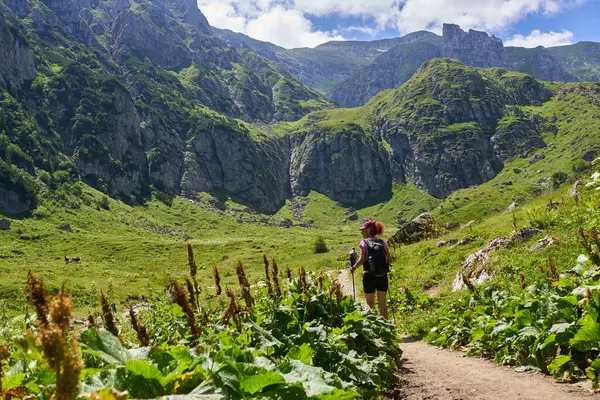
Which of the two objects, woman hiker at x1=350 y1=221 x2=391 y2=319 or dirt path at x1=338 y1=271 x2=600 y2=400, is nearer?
dirt path at x1=338 y1=271 x2=600 y2=400

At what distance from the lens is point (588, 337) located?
6.52 meters

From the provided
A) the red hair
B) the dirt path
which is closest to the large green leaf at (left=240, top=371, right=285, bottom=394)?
the dirt path

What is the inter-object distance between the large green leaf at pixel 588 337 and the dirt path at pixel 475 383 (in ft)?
2.20

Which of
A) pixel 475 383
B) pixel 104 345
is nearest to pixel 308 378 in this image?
pixel 104 345

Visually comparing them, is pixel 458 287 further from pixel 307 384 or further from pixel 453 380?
pixel 307 384

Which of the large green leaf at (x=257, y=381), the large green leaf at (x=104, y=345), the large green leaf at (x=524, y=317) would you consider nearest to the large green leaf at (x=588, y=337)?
the large green leaf at (x=524, y=317)

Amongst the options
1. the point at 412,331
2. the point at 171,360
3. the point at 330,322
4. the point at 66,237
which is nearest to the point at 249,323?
the point at 171,360

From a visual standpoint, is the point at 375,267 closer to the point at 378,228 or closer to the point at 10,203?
the point at 378,228

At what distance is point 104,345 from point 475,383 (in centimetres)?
650

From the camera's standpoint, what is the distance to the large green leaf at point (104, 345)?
3209mm

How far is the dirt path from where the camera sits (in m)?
6.68

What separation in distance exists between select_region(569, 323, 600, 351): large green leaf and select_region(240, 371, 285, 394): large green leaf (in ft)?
18.9

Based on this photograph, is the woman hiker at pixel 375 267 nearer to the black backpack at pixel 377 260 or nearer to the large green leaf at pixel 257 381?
the black backpack at pixel 377 260

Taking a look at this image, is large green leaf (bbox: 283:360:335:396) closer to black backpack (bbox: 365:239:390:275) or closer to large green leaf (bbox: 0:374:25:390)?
large green leaf (bbox: 0:374:25:390)
